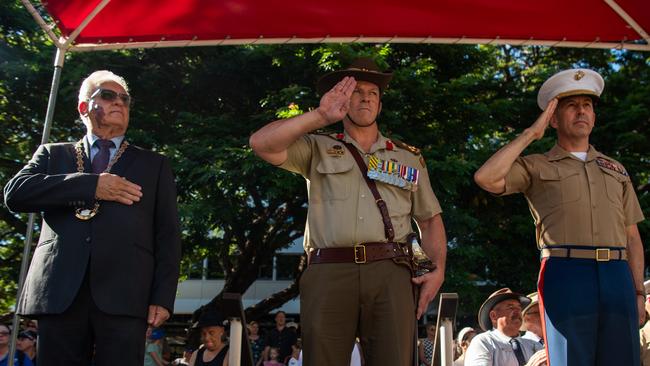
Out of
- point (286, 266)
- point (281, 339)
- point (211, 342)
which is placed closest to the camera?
point (211, 342)

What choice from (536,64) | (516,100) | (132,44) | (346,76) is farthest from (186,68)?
(346,76)

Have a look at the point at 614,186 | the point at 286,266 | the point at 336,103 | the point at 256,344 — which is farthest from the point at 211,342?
the point at 286,266

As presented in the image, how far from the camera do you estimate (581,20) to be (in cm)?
411

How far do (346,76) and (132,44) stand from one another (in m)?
1.51

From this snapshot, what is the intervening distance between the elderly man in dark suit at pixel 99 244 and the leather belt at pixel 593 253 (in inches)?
73.6

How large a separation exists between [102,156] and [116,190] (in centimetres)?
35

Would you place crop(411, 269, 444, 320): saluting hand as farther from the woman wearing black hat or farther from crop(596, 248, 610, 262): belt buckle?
the woman wearing black hat

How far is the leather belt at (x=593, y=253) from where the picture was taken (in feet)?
10.9

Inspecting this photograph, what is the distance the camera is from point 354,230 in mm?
3254

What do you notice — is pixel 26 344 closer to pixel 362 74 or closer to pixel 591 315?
pixel 362 74

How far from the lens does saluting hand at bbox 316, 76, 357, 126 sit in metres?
3.10

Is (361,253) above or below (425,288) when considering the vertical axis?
above

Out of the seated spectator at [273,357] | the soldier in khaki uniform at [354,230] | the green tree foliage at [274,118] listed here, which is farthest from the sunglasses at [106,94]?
the seated spectator at [273,357]

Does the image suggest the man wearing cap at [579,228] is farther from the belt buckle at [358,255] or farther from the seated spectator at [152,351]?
the seated spectator at [152,351]
